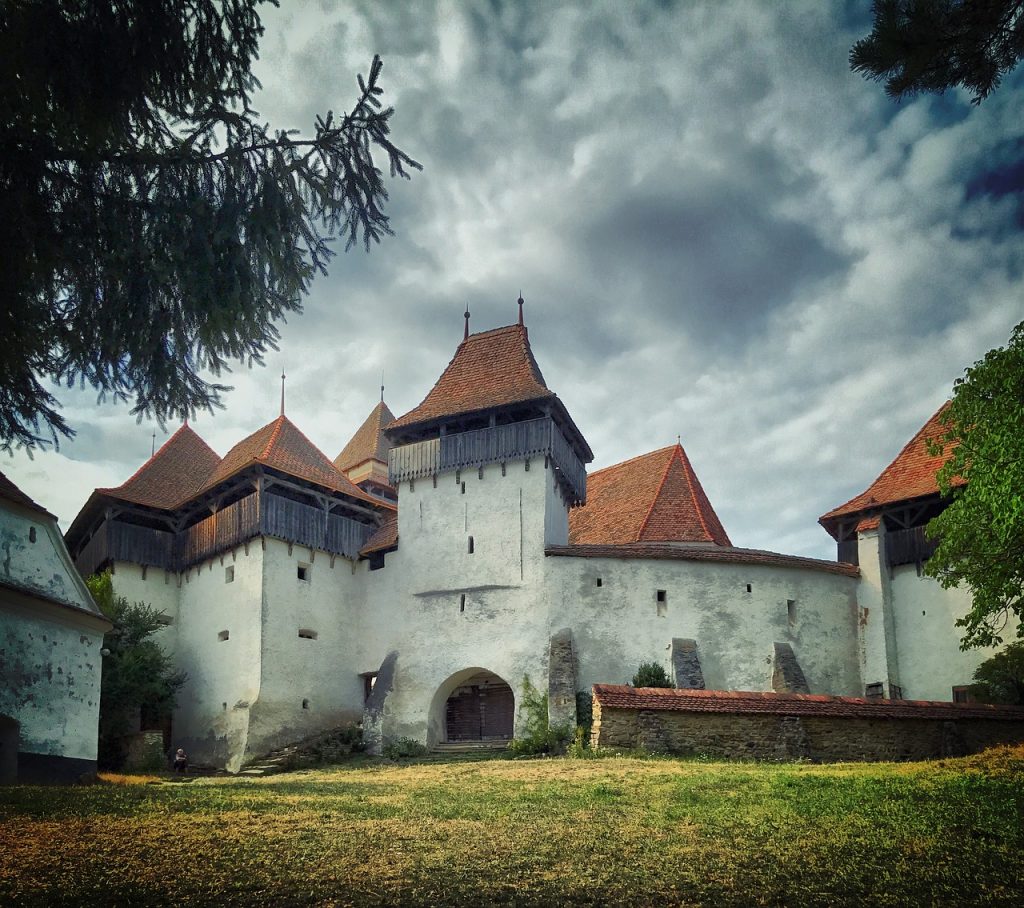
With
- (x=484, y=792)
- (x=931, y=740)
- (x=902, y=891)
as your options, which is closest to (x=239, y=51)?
(x=902, y=891)

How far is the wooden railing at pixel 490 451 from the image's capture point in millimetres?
25844

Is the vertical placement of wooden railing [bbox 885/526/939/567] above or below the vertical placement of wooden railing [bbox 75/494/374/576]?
below

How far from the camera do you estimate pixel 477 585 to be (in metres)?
25.6

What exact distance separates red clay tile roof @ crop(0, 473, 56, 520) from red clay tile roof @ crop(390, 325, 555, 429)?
10.8 m

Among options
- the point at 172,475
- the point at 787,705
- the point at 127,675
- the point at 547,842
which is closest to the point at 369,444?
the point at 172,475

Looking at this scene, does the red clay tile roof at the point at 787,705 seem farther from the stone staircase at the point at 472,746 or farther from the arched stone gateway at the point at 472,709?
the arched stone gateway at the point at 472,709

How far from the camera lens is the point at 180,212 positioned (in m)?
8.11

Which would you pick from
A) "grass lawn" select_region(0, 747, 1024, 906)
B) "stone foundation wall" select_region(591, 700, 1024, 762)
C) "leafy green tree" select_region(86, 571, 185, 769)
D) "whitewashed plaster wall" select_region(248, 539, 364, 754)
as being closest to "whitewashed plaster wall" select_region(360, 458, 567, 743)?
"whitewashed plaster wall" select_region(248, 539, 364, 754)

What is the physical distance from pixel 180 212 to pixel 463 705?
20078 millimetres

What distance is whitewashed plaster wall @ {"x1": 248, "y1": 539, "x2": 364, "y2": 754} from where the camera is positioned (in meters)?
24.9

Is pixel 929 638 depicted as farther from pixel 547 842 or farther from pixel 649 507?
pixel 547 842

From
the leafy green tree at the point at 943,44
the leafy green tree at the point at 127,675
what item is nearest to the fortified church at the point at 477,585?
the leafy green tree at the point at 127,675

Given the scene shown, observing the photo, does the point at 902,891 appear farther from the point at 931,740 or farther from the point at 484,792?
the point at 931,740

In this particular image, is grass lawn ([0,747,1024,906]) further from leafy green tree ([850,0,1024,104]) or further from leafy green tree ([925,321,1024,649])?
leafy green tree ([850,0,1024,104])
